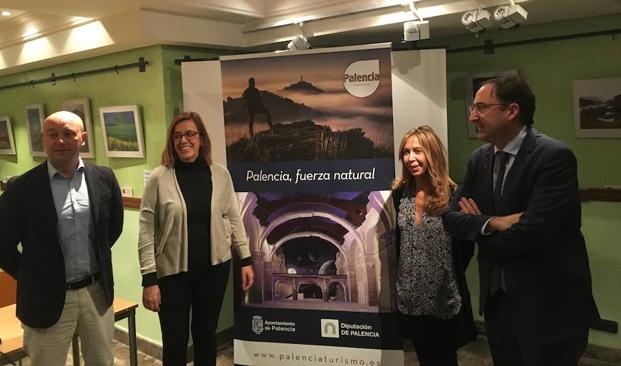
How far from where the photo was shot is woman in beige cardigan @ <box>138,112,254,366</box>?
2.42 m

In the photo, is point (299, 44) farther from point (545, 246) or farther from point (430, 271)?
point (545, 246)

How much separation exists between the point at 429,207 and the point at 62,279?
1514mm

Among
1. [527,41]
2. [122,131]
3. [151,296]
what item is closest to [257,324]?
[151,296]

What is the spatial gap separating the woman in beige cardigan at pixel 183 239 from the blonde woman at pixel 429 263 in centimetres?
87

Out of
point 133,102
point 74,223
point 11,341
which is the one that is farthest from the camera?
point 133,102

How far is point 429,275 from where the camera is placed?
2283mm

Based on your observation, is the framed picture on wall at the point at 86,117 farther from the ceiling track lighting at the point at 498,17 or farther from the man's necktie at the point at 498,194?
the man's necktie at the point at 498,194

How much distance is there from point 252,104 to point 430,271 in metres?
1.33

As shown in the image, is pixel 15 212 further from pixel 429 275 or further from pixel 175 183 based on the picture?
pixel 429 275

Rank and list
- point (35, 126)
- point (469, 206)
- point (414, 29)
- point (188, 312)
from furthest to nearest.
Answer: point (35, 126) < point (414, 29) < point (188, 312) < point (469, 206)

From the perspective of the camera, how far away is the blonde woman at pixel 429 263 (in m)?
2.27

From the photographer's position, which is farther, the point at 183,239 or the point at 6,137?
the point at 6,137

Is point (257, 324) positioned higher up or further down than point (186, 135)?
further down

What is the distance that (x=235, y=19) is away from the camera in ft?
11.0
